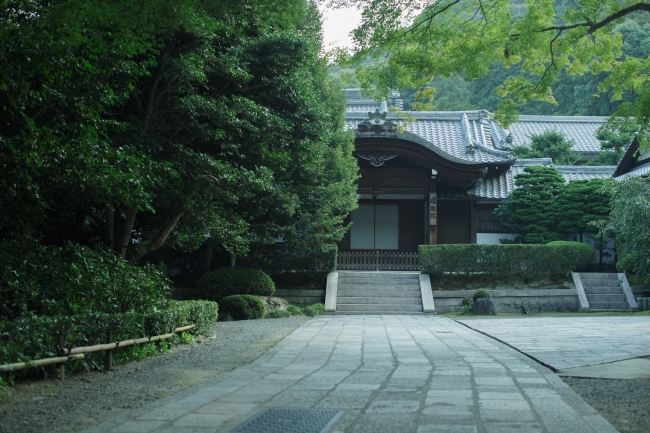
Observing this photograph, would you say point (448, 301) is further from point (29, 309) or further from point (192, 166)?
point (29, 309)

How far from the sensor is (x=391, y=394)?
5.29 meters

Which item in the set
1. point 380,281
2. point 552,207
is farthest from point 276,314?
point 552,207

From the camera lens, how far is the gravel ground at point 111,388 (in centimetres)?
464

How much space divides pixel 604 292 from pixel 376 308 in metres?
7.59

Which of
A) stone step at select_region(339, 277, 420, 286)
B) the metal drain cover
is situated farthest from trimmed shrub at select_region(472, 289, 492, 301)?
Answer: the metal drain cover

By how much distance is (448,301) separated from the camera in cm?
1886

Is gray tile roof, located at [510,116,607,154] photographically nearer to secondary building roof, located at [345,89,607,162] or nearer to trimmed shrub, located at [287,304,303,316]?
secondary building roof, located at [345,89,607,162]

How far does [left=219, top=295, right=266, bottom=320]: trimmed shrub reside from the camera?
15.0 m

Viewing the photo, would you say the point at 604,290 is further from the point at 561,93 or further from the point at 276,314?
the point at 561,93

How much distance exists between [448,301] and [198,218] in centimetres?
1037

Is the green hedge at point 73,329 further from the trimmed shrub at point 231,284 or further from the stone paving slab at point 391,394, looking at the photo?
the trimmed shrub at point 231,284

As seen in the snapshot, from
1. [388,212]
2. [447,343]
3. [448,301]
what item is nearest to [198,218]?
[447,343]

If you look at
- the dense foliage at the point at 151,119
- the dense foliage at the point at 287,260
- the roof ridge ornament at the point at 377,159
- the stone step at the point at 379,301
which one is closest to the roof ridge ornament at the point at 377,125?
the roof ridge ornament at the point at 377,159

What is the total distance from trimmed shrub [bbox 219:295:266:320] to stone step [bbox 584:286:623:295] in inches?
426
